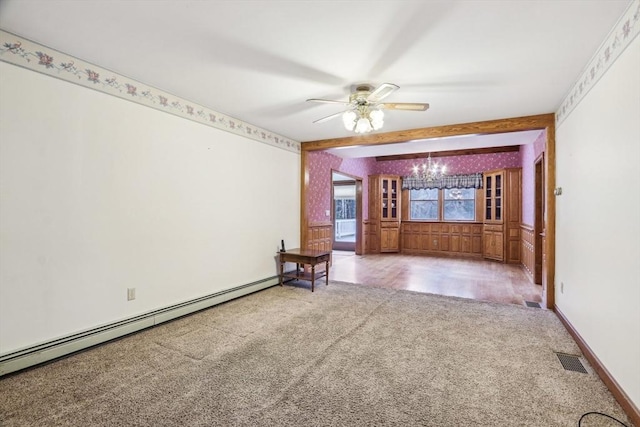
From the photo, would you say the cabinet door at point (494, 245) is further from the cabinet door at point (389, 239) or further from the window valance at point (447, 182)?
the cabinet door at point (389, 239)

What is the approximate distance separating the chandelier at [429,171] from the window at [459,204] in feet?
1.71

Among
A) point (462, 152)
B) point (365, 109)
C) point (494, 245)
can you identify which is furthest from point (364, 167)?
point (365, 109)

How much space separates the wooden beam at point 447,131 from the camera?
3.76 meters

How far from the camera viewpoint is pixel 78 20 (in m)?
1.99

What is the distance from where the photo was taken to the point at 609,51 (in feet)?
Answer: 6.85

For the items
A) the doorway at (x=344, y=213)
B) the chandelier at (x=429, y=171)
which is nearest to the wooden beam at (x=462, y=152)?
the chandelier at (x=429, y=171)

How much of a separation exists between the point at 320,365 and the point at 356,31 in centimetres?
246

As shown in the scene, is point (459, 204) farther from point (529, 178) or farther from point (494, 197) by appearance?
point (529, 178)

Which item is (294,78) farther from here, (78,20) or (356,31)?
(78,20)

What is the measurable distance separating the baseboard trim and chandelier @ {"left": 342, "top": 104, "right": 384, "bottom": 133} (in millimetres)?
2559

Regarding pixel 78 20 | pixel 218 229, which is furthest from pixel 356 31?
pixel 218 229

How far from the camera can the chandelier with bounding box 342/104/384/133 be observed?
2.79m

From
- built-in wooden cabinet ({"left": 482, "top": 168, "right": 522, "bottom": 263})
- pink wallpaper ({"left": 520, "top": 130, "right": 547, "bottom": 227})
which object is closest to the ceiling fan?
pink wallpaper ({"left": 520, "top": 130, "right": 547, "bottom": 227})

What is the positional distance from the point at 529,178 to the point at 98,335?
6.81m
